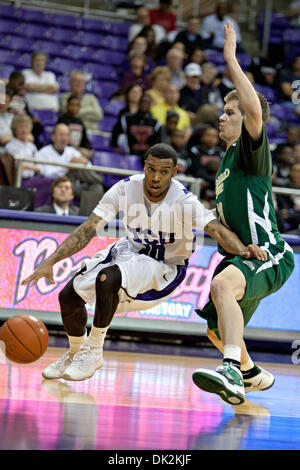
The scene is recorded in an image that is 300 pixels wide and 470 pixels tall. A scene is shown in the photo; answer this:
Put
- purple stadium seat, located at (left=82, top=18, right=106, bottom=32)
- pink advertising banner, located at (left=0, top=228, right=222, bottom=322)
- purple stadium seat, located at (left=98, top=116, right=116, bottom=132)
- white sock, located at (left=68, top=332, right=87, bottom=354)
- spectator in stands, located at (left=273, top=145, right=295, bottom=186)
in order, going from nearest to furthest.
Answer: white sock, located at (left=68, top=332, right=87, bottom=354)
pink advertising banner, located at (left=0, top=228, right=222, bottom=322)
spectator in stands, located at (left=273, top=145, right=295, bottom=186)
purple stadium seat, located at (left=98, top=116, right=116, bottom=132)
purple stadium seat, located at (left=82, top=18, right=106, bottom=32)

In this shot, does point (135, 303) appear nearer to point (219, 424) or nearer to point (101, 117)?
point (219, 424)

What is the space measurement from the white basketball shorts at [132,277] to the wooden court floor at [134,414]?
59cm

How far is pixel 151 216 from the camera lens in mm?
5570

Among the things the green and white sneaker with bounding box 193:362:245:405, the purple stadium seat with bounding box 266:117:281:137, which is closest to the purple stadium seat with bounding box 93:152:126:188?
the purple stadium seat with bounding box 266:117:281:137

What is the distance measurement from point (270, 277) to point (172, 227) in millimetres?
871

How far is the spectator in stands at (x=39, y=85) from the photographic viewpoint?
12.7 m

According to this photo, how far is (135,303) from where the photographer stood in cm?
562

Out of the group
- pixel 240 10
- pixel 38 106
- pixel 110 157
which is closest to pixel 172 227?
pixel 110 157

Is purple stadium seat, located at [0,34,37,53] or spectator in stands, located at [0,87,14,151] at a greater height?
purple stadium seat, located at [0,34,37,53]

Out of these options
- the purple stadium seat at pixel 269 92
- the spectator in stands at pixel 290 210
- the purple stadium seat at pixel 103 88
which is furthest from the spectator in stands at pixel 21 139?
the purple stadium seat at pixel 269 92

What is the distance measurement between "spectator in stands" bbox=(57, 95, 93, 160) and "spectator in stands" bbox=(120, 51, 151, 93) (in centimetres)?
211

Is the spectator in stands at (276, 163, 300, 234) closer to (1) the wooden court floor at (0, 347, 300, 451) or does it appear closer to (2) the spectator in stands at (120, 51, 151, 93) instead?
(2) the spectator in stands at (120, 51, 151, 93)

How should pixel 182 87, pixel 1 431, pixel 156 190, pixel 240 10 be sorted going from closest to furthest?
pixel 1 431, pixel 156 190, pixel 182 87, pixel 240 10

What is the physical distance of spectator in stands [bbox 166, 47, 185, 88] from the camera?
547 inches
